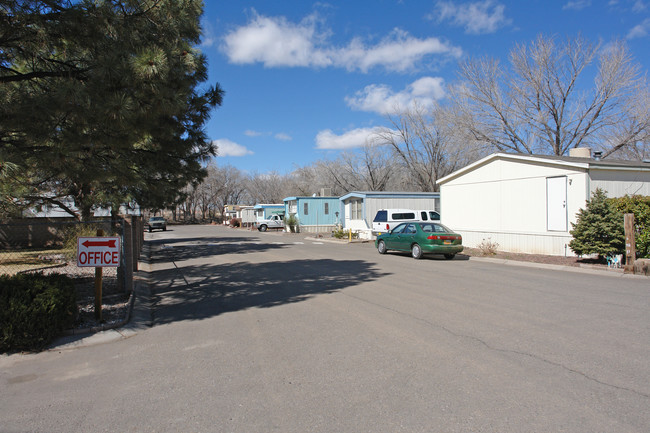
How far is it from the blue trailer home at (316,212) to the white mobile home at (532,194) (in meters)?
19.0

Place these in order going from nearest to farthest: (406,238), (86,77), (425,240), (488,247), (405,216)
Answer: (86,77)
(425,240)
(406,238)
(488,247)
(405,216)

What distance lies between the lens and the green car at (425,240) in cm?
1536

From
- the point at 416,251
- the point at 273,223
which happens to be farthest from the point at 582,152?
the point at 273,223

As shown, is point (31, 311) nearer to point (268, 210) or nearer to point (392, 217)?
point (392, 217)

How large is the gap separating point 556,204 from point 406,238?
5604mm

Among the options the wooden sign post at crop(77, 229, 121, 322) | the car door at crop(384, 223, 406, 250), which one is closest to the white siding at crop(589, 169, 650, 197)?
the car door at crop(384, 223, 406, 250)

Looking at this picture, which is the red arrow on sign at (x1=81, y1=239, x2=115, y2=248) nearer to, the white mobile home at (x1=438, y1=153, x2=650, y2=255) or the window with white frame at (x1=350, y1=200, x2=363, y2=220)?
the white mobile home at (x1=438, y1=153, x2=650, y2=255)

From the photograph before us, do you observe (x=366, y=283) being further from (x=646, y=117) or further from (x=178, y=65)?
(x=646, y=117)

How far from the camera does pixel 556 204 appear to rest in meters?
15.1

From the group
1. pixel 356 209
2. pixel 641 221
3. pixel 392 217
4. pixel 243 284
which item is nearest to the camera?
pixel 243 284

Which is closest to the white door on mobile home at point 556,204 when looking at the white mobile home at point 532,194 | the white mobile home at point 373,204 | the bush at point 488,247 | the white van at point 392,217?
the white mobile home at point 532,194

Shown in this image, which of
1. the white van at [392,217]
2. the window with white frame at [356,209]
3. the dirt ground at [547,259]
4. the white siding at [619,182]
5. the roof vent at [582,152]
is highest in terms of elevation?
the roof vent at [582,152]

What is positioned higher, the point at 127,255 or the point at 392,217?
the point at 392,217

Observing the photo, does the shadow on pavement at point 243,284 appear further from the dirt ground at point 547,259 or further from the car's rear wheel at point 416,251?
the dirt ground at point 547,259
